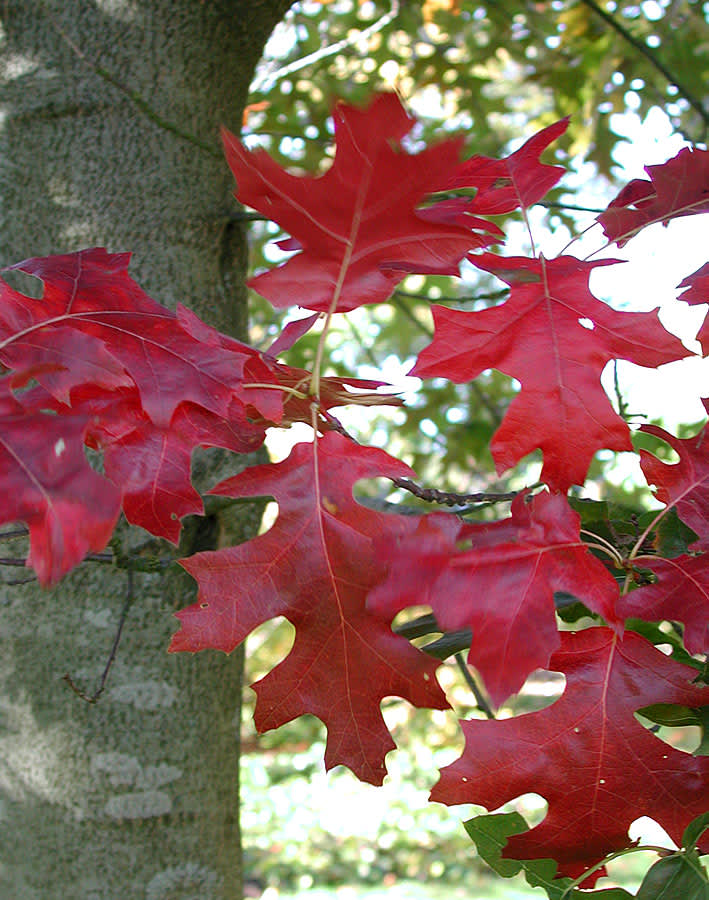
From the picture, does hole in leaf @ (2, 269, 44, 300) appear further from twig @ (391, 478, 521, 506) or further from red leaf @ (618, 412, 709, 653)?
red leaf @ (618, 412, 709, 653)

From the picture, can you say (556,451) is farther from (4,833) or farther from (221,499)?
(4,833)

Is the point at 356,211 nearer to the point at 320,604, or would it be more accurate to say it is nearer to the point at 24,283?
the point at 320,604

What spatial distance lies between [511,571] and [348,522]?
152 millimetres

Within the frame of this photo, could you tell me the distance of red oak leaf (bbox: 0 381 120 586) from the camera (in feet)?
1.54

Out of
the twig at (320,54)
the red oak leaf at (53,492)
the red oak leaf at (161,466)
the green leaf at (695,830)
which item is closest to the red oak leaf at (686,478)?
the green leaf at (695,830)

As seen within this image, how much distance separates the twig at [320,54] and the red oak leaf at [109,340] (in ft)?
5.13

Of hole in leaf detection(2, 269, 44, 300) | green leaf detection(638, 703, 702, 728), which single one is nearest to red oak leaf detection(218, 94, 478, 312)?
green leaf detection(638, 703, 702, 728)

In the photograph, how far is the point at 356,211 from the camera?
1.91 ft

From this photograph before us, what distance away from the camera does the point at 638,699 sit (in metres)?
0.67

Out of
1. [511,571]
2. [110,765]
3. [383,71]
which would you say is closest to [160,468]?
[511,571]

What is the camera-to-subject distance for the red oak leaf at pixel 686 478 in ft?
2.39

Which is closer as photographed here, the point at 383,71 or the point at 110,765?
the point at 110,765

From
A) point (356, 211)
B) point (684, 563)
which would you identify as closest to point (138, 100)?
point (356, 211)

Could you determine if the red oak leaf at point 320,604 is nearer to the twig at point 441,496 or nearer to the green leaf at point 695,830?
the twig at point 441,496
